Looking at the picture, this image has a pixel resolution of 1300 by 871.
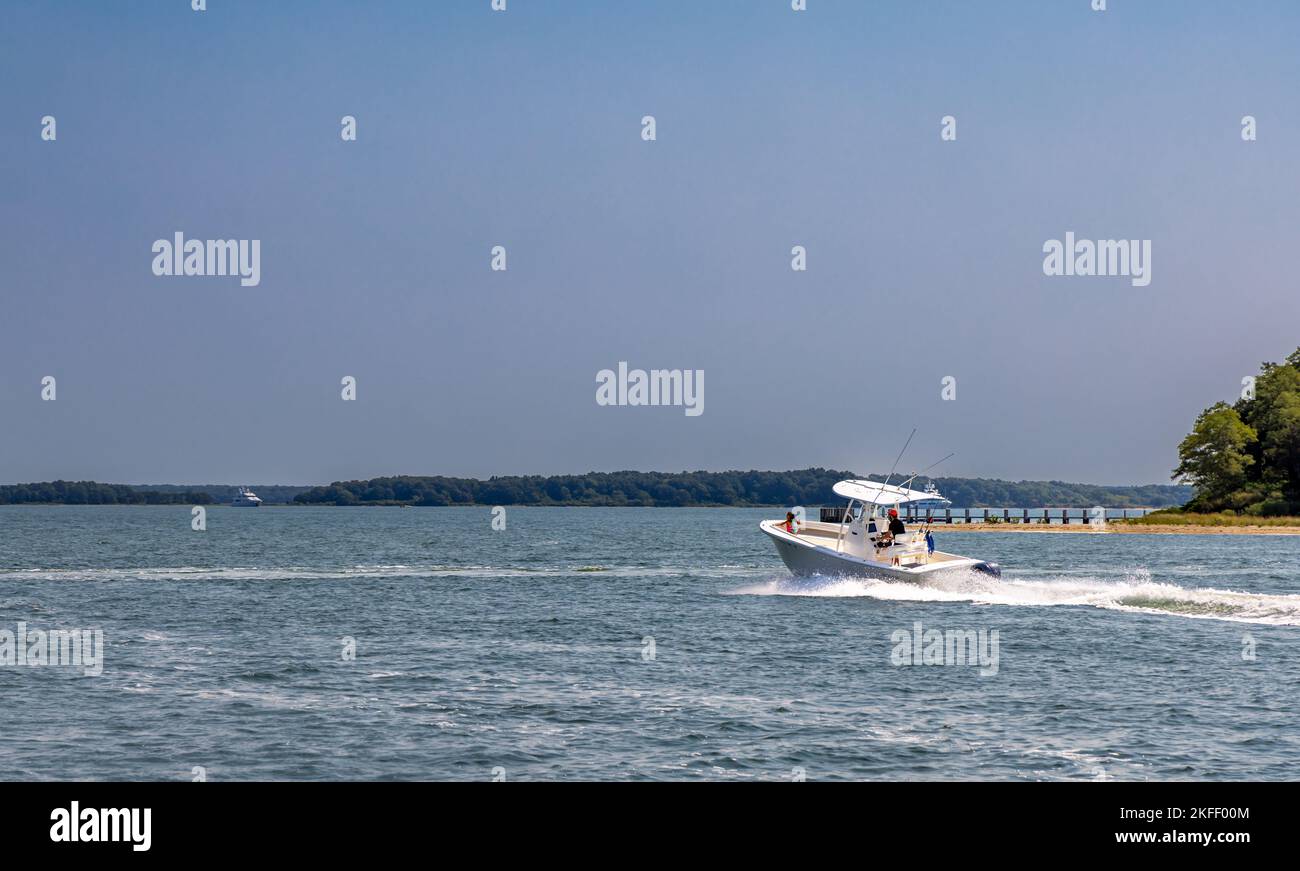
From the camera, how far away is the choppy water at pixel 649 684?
767 inches

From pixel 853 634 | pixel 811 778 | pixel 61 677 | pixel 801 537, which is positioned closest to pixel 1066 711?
pixel 811 778

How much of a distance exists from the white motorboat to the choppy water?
696 mm

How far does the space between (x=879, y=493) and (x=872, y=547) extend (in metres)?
2.25

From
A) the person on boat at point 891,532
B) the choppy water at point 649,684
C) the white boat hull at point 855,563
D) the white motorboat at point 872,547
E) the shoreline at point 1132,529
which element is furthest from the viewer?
the shoreline at point 1132,529

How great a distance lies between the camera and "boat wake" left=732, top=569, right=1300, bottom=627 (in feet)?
136

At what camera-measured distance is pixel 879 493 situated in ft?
163

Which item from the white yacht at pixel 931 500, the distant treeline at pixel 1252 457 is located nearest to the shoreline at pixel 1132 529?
the distant treeline at pixel 1252 457

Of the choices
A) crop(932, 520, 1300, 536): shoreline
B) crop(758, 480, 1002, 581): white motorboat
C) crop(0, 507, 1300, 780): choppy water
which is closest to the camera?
crop(0, 507, 1300, 780): choppy water

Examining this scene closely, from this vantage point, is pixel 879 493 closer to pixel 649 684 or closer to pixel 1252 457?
pixel 649 684

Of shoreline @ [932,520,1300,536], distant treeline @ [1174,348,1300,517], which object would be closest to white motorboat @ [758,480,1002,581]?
shoreline @ [932,520,1300,536]

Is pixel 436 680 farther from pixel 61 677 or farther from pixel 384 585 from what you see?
pixel 384 585

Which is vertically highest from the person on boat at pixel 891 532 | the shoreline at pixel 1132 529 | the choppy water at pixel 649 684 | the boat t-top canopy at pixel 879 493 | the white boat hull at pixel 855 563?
the boat t-top canopy at pixel 879 493

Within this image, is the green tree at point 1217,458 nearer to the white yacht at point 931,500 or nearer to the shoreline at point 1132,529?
the shoreline at point 1132,529

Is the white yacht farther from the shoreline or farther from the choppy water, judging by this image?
the shoreline
